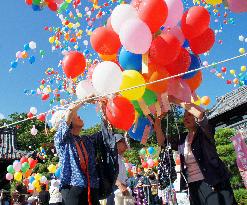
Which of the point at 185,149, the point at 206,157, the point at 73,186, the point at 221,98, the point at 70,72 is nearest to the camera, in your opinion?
the point at 73,186

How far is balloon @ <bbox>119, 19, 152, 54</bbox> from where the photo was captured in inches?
116

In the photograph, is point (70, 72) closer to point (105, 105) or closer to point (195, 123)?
point (105, 105)

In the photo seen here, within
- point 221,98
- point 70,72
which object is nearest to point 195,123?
point 70,72

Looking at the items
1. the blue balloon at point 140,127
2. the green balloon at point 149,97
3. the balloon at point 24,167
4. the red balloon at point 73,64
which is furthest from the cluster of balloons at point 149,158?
the green balloon at point 149,97

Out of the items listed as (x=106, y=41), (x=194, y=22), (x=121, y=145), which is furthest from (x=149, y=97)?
(x=121, y=145)

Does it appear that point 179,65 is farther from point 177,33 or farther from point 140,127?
point 140,127

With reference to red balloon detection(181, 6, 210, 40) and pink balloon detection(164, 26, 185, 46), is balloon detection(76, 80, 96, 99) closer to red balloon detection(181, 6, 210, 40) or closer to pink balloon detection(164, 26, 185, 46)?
pink balloon detection(164, 26, 185, 46)

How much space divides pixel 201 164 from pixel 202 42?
1.14 metres

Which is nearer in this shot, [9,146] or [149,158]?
[149,158]

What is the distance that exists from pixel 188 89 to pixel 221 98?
1422 cm

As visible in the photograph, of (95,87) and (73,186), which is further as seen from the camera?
(95,87)

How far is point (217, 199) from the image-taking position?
2.91 metres

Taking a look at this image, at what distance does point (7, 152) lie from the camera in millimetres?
14141

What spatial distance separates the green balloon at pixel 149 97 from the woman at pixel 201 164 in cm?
17
